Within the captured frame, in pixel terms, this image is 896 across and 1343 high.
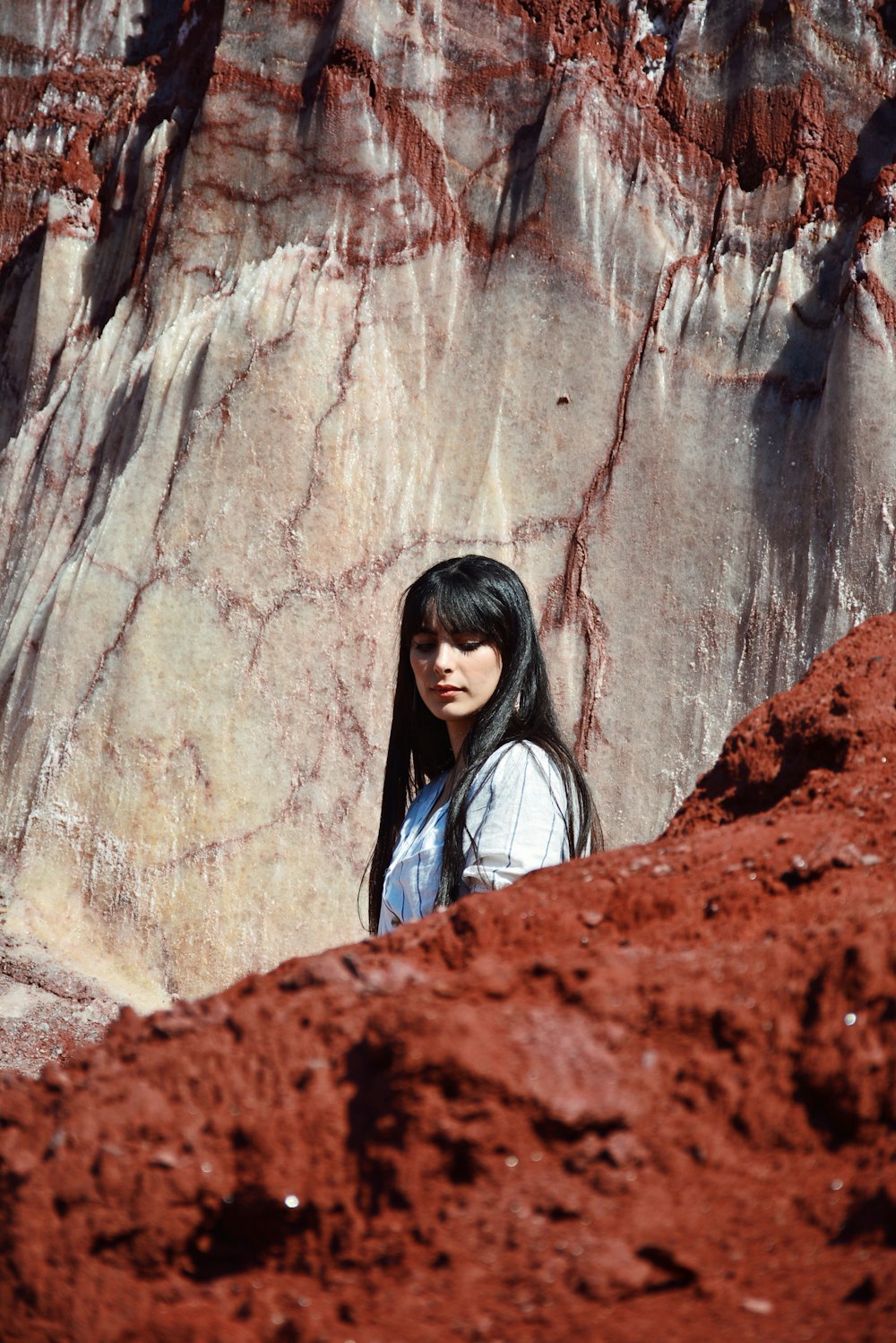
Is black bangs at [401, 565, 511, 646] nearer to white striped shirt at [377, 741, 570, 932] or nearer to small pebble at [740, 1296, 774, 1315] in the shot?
white striped shirt at [377, 741, 570, 932]

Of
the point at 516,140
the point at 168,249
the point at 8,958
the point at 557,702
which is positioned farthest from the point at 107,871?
the point at 516,140

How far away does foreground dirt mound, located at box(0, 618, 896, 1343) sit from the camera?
0.95 metres

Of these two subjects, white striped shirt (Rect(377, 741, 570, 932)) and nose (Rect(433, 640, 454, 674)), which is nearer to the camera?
white striped shirt (Rect(377, 741, 570, 932))

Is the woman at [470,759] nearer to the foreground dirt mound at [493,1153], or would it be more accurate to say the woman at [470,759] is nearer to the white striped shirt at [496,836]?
the white striped shirt at [496,836]

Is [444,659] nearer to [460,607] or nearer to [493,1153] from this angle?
[460,607]

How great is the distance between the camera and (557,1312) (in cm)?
93

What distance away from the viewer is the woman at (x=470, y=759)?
7.06ft

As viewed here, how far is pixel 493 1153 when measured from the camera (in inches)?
39.3

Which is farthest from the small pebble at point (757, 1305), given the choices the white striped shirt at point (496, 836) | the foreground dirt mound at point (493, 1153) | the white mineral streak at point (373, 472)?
the white mineral streak at point (373, 472)

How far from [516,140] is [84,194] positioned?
2.41m

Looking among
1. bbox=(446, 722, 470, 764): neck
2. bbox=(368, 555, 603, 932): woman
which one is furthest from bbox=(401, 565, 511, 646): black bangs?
bbox=(446, 722, 470, 764): neck

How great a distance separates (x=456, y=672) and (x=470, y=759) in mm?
191

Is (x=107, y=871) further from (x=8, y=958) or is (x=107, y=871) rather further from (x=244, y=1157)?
(x=244, y=1157)

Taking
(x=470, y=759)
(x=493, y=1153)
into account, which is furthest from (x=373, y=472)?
(x=493, y=1153)
